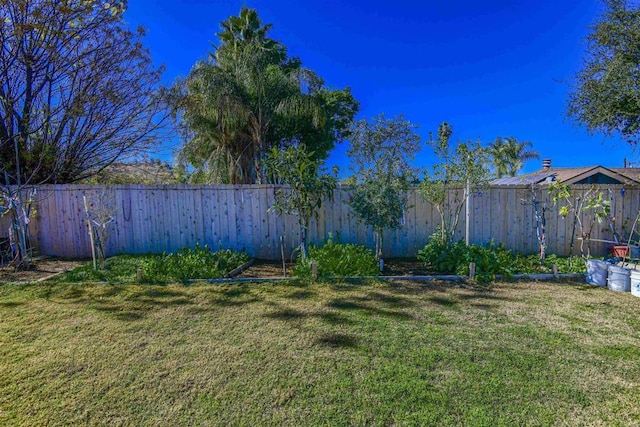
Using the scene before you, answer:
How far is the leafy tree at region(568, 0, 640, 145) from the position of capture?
6.02 m

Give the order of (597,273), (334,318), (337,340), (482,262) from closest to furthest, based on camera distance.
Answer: (337,340) → (334,318) → (597,273) → (482,262)

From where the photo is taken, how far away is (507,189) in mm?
6469

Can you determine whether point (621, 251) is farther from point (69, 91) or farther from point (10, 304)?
point (69, 91)

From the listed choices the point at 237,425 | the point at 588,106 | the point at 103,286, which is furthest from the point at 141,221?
the point at 588,106

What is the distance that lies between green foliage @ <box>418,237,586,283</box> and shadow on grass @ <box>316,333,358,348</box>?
9.22 feet

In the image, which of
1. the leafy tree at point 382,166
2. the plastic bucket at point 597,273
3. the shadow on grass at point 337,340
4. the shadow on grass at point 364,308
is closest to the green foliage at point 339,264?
the leafy tree at point 382,166

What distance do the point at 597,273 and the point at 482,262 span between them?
1.56 meters

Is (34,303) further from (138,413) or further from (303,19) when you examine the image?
(303,19)

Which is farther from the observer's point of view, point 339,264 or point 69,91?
point 69,91

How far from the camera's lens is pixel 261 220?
6.63 meters

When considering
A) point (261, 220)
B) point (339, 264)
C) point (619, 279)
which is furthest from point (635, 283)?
point (261, 220)

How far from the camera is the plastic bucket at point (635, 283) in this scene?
13.5ft

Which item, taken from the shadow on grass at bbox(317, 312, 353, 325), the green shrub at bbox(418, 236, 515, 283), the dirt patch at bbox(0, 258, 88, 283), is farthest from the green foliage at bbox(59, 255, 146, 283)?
the green shrub at bbox(418, 236, 515, 283)

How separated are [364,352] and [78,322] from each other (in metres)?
3.13
